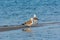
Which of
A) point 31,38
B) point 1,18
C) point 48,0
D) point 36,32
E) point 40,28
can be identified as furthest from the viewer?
point 48,0

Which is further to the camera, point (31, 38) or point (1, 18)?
point (1, 18)

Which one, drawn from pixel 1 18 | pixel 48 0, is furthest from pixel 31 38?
pixel 48 0

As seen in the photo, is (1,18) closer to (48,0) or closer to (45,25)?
(45,25)

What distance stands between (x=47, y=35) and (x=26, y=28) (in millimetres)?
1386

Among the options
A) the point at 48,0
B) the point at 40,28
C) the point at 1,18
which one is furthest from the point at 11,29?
the point at 48,0

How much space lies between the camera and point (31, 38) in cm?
1212

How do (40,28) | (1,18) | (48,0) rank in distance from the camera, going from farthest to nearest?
(48,0)
(1,18)
(40,28)

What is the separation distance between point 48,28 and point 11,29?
1.69 m

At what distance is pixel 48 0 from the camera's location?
29453mm

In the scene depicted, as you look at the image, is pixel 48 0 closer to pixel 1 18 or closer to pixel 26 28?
pixel 1 18

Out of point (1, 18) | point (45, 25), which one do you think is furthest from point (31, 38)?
point (1, 18)

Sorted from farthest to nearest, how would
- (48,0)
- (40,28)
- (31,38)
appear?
(48,0) < (40,28) < (31,38)

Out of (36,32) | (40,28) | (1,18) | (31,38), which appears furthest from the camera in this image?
(1,18)

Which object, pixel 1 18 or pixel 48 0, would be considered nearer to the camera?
pixel 1 18
